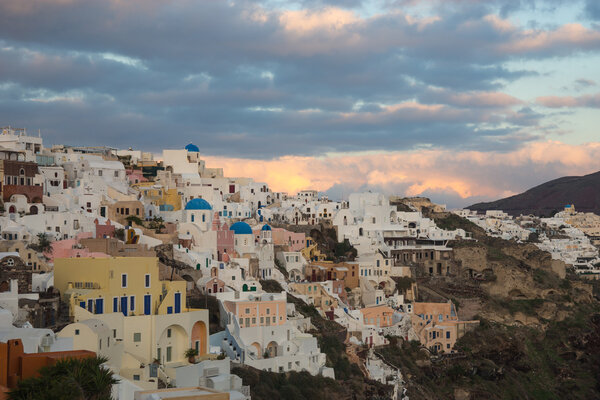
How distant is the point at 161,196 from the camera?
78250mm

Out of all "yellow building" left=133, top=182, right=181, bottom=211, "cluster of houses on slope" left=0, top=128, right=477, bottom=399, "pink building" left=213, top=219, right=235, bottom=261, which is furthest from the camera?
"yellow building" left=133, top=182, right=181, bottom=211

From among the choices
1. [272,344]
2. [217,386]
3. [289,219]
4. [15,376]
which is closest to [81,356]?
[15,376]

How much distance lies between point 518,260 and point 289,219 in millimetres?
25942

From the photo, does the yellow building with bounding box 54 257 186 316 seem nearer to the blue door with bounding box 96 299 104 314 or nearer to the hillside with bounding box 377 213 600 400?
the blue door with bounding box 96 299 104 314

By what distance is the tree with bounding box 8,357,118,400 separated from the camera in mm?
26672

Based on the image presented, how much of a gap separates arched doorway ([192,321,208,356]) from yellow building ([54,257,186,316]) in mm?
1524

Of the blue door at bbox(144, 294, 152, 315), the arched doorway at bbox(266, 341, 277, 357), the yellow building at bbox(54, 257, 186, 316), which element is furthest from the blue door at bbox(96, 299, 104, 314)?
the arched doorway at bbox(266, 341, 277, 357)

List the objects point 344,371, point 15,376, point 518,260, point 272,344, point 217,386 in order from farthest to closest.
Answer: point 518,260, point 344,371, point 272,344, point 217,386, point 15,376

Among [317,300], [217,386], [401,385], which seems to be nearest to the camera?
[217,386]

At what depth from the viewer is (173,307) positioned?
47.7 metres

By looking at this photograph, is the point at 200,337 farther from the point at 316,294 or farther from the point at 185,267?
the point at 316,294

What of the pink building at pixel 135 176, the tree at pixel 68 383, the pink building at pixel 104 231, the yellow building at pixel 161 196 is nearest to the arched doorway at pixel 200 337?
the pink building at pixel 104 231

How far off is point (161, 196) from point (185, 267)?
21.9 metres

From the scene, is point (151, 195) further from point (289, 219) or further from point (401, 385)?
point (401, 385)
